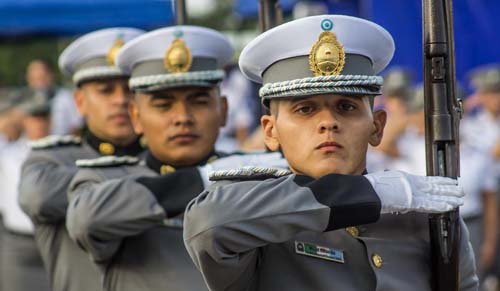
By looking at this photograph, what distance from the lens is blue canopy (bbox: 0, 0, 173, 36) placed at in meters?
14.0

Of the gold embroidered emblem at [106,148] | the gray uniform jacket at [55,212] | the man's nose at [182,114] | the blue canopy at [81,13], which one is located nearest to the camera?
the man's nose at [182,114]

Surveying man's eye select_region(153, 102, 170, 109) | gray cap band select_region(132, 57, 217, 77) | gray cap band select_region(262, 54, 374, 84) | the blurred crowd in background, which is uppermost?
gray cap band select_region(262, 54, 374, 84)

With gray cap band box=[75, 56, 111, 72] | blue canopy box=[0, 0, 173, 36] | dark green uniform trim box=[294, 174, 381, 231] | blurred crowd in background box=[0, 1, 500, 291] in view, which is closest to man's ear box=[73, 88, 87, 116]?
gray cap band box=[75, 56, 111, 72]

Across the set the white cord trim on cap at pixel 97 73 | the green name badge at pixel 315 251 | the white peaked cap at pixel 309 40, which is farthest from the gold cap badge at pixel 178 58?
the green name badge at pixel 315 251

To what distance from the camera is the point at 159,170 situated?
204 inches

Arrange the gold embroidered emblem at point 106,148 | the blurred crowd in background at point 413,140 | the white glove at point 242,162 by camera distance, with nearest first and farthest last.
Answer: the white glove at point 242,162 < the gold embroidered emblem at point 106,148 < the blurred crowd in background at point 413,140

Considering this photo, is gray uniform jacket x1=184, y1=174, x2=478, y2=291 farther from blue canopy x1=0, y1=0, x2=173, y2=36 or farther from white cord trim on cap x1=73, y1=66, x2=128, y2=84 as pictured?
blue canopy x1=0, y1=0, x2=173, y2=36

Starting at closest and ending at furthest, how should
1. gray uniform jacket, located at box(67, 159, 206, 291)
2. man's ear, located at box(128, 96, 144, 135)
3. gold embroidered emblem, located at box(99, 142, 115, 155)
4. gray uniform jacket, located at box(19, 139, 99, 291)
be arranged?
1. gray uniform jacket, located at box(67, 159, 206, 291)
2. man's ear, located at box(128, 96, 144, 135)
3. gray uniform jacket, located at box(19, 139, 99, 291)
4. gold embroidered emblem, located at box(99, 142, 115, 155)

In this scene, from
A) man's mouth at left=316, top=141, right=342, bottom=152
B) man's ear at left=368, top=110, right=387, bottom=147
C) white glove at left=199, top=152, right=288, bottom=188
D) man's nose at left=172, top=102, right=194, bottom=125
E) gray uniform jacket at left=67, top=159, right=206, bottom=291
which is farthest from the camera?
man's nose at left=172, top=102, right=194, bottom=125

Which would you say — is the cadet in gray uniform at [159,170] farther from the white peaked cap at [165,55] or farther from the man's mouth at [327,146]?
the man's mouth at [327,146]

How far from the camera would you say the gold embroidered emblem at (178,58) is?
511 cm

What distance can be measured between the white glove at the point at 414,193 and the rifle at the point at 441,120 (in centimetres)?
12

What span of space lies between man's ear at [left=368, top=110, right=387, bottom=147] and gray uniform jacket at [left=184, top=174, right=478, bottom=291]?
266 mm

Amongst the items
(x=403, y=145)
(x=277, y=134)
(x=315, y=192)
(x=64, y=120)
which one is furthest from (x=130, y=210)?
(x=64, y=120)
